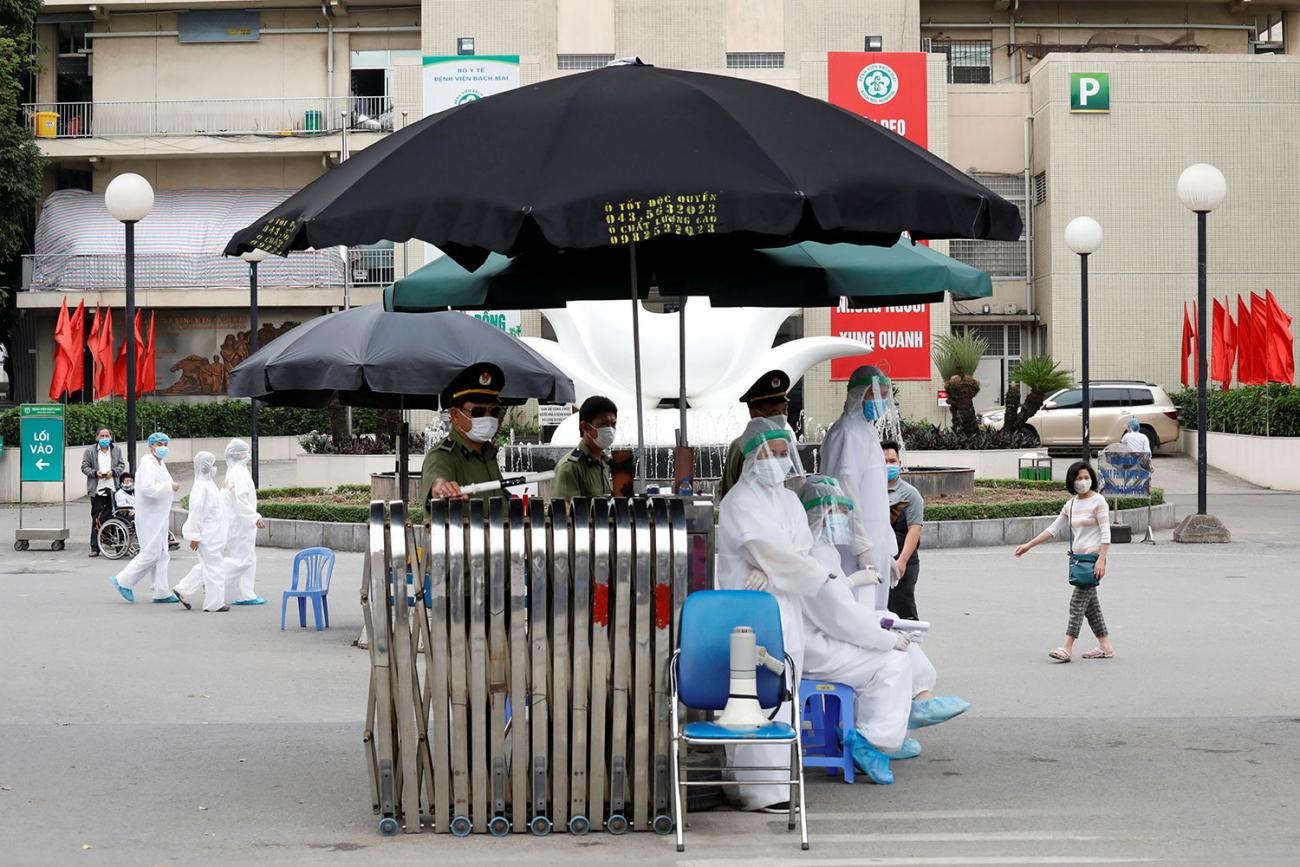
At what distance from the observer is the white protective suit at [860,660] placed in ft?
24.3

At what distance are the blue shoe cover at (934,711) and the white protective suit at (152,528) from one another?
356 inches

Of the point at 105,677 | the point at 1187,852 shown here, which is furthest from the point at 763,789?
the point at 105,677

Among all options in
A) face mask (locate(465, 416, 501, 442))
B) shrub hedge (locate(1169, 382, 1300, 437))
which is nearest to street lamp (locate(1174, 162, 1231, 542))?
shrub hedge (locate(1169, 382, 1300, 437))

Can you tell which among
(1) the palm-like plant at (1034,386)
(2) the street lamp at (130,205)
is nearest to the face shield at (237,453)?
(2) the street lamp at (130,205)

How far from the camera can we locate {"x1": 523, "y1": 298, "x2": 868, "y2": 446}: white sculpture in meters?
26.4

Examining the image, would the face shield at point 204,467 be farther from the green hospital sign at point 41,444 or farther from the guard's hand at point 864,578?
the guard's hand at point 864,578

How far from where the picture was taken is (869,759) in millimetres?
7523

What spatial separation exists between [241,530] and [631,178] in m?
9.58

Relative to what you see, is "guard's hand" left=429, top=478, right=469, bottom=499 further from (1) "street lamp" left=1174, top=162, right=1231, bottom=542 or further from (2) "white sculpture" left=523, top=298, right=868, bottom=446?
(2) "white sculpture" left=523, top=298, right=868, bottom=446

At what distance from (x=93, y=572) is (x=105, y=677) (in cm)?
784

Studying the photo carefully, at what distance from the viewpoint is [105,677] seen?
425 inches

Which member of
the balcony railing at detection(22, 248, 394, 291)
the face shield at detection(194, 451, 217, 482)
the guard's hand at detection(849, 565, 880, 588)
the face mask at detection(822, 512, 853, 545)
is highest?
the balcony railing at detection(22, 248, 394, 291)

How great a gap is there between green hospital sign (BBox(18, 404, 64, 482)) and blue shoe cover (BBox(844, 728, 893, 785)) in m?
16.9

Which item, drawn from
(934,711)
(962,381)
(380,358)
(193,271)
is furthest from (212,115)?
(934,711)
